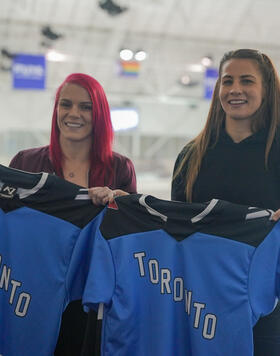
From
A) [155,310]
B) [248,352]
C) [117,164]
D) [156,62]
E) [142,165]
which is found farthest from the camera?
[142,165]

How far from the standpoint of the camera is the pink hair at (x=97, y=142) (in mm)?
2217

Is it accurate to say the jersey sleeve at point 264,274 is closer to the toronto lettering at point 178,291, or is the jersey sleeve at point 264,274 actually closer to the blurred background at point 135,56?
the toronto lettering at point 178,291

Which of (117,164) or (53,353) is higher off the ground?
(117,164)

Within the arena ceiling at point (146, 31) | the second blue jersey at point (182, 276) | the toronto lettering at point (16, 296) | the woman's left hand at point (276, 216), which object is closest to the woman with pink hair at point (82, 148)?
the second blue jersey at point (182, 276)

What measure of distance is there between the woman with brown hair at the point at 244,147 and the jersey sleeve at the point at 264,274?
0.09 metres

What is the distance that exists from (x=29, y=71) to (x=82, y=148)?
7.52 meters

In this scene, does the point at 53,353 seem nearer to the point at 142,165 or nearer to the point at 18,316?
the point at 18,316

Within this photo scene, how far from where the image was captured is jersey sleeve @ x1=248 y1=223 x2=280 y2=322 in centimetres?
181

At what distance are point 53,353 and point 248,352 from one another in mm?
800

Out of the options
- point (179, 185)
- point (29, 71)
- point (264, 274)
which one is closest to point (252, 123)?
point (179, 185)

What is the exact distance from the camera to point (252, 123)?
2016mm

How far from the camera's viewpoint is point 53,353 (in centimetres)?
197

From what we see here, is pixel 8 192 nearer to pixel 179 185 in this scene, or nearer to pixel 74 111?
pixel 74 111

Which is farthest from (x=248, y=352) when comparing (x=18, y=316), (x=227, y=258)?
(x=18, y=316)
